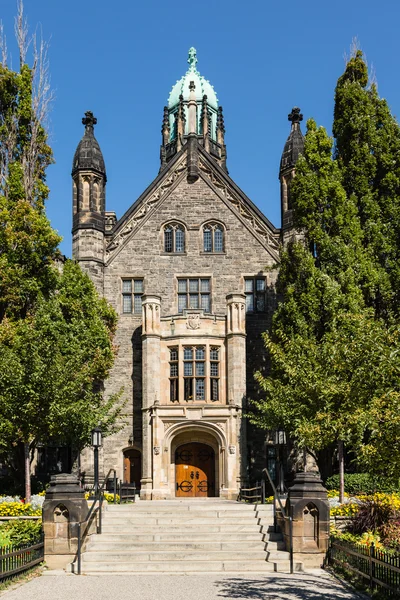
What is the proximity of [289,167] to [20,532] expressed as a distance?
20.4m

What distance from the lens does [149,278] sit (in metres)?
34.0

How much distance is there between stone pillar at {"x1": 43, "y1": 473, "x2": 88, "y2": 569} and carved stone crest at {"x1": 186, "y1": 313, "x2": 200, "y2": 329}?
14106mm

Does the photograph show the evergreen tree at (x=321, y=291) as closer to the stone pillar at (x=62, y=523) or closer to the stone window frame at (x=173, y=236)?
the stone window frame at (x=173, y=236)

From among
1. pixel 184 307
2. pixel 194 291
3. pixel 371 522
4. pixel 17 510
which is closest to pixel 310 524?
pixel 371 522

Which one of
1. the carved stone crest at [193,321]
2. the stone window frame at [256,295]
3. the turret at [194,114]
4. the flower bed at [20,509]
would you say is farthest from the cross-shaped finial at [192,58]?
the flower bed at [20,509]

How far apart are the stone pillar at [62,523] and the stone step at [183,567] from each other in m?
0.62

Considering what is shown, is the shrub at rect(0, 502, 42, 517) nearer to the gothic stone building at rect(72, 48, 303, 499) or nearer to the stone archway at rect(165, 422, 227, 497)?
the gothic stone building at rect(72, 48, 303, 499)

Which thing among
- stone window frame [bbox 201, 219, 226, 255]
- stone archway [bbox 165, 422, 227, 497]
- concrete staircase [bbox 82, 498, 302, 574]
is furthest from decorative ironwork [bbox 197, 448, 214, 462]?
concrete staircase [bbox 82, 498, 302, 574]

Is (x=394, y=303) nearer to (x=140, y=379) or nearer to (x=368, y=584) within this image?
(x=140, y=379)

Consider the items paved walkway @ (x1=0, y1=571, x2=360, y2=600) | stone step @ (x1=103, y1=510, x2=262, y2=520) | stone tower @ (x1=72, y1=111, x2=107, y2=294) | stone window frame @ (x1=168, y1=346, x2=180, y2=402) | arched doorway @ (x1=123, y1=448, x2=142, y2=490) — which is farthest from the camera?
stone tower @ (x1=72, y1=111, x2=107, y2=294)

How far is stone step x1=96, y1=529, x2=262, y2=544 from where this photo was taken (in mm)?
18656

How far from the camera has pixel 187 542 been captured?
18312 mm

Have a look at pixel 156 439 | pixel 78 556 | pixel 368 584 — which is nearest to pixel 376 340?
pixel 368 584

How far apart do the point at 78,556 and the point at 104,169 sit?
21.6 metres
